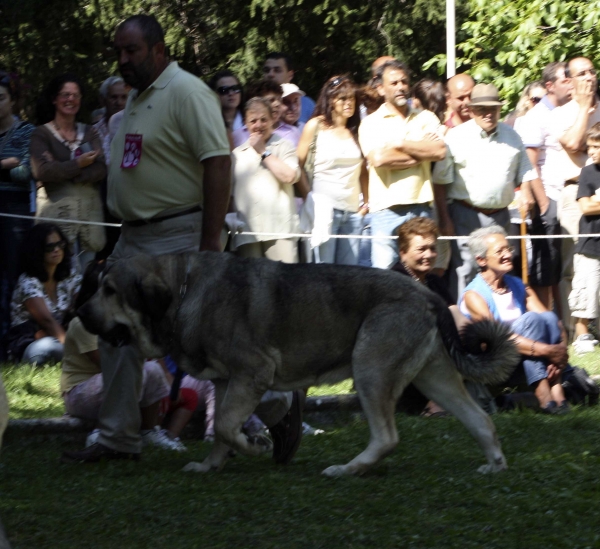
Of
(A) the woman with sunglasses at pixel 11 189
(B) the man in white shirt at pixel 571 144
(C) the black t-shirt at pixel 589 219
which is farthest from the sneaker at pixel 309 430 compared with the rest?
(B) the man in white shirt at pixel 571 144

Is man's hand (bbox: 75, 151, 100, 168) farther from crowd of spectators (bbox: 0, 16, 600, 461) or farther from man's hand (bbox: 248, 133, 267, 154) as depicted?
man's hand (bbox: 248, 133, 267, 154)

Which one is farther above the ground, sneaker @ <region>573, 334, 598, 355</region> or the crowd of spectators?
the crowd of spectators

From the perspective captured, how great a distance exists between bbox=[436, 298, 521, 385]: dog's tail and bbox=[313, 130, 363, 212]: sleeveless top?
3.58 meters

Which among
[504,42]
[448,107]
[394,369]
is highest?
[504,42]

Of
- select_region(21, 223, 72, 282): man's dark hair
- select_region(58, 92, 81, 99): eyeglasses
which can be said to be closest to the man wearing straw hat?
select_region(58, 92, 81, 99): eyeglasses

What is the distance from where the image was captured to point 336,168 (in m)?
9.47

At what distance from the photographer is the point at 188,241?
21.0 feet

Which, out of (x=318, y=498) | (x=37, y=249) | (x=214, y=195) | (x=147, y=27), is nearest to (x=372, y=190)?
(x=37, y=249)

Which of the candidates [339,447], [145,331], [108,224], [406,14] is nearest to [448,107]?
[108,224]

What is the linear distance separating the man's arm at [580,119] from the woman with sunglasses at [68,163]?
423cm

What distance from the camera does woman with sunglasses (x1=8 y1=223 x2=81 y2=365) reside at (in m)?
8.88

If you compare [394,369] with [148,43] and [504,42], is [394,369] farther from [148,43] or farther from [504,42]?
[504,42]

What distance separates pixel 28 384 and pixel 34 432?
1096 mm

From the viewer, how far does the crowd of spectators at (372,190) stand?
28.5ft
